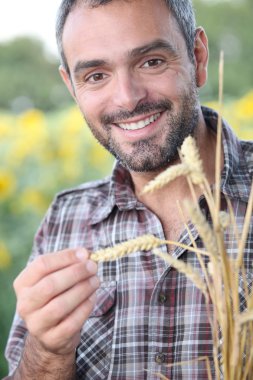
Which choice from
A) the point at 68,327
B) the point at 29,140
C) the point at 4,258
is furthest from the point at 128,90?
the point at 29,140

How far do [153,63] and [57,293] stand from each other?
0.63 metres

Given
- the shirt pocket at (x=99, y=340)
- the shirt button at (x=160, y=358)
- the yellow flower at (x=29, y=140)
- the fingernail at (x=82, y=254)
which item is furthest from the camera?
the yellow flower at (x=29, y=140)

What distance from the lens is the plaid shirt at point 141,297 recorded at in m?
1.48

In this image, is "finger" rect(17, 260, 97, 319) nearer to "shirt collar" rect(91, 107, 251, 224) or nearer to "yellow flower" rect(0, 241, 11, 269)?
"shirt collar" rect(91, 107, 251, 224)

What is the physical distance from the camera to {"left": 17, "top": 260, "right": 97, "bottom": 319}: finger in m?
1.08

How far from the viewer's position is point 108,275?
162cm

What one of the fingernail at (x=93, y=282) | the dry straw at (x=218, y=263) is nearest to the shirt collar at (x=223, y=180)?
the fingernail at (x=93, y=282)

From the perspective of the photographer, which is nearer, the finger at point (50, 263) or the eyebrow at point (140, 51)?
the finger at point (50, 263)

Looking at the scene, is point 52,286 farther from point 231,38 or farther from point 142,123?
point 231,38

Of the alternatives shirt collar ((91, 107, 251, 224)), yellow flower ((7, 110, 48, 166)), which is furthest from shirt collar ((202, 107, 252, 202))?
yellow flower ((7, 110, 48, 166))

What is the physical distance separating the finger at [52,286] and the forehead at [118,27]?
57cm

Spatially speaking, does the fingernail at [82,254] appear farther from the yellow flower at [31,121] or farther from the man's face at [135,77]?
the yellow flower at [31,121]

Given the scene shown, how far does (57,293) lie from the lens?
43.8 inches

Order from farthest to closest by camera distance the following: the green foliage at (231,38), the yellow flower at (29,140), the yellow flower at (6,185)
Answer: the green foliage at (231,38)
the yellow flower at (29,140)
the yellow flower at (6,185)
